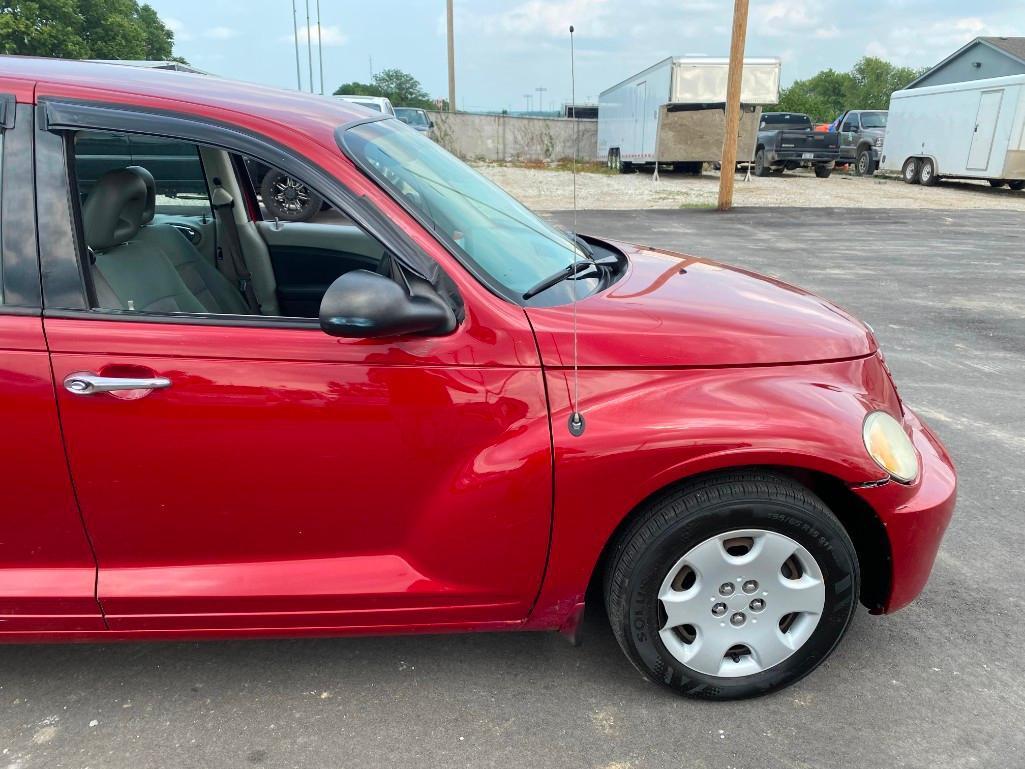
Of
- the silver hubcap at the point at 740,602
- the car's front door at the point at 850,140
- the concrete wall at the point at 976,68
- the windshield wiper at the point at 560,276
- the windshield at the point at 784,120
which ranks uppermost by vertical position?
the concrete wall at the point at 976,68

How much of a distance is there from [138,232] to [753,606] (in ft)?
7.25

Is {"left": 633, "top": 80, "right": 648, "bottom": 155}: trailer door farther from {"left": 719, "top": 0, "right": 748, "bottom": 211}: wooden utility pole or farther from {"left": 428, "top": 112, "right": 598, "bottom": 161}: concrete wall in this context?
{"left": 719, "top": 0, "right": 748, "bottom": 211}: wooden utility pole

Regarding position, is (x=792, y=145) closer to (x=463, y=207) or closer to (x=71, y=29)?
(x=463, y=207)

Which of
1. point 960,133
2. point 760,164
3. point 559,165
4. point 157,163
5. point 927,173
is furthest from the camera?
point 559,165

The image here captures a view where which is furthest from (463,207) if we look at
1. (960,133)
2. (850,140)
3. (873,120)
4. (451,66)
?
(451,66)

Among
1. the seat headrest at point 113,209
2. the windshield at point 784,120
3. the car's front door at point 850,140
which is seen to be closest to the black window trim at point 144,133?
the seat headrest at point 113,209

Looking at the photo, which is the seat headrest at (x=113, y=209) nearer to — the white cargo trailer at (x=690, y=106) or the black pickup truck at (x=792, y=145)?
the white cargo trailer at (x=690, y=106)

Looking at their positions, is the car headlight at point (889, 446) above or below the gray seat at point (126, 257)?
below

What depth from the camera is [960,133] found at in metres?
19.9

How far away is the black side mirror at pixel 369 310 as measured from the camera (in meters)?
1.94

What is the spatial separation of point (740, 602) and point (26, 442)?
2.02 m

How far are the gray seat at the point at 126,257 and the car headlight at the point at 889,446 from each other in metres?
1.99

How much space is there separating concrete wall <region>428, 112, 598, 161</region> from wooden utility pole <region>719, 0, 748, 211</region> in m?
19.2

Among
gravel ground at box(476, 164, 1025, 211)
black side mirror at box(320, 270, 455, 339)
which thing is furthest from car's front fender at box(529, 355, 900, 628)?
gravel ground at box(476, 164, 1025, 211)
